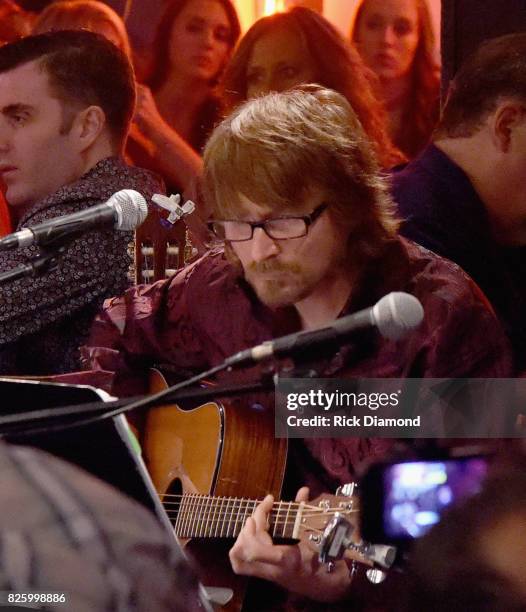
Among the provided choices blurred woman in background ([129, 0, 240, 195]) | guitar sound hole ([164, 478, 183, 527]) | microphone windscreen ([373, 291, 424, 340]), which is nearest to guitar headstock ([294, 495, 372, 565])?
guitar sound hole ([164, 478, 183, 527])

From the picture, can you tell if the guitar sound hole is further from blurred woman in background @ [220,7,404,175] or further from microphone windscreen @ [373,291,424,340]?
microphone windscreen @ [373,291,424,340]

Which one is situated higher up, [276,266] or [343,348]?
[276,266]

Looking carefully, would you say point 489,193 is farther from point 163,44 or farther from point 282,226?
point 163,44

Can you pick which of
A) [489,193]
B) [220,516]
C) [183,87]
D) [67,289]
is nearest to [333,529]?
[220,516]

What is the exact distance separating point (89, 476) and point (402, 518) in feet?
1.39

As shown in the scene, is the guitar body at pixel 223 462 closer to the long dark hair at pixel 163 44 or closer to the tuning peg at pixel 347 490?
the tuning peg at pixel 347 490

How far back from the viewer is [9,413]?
4.41ft

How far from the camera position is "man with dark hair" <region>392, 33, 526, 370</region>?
1779mm

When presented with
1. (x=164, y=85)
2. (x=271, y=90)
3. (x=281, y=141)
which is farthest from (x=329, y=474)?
(x=164, y=85)

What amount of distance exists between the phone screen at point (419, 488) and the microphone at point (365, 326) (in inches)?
12.5

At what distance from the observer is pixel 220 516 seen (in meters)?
1.74

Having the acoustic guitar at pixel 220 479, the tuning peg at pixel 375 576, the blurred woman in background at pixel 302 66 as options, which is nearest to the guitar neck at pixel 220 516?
the acoustic guitar at pixel 220 479

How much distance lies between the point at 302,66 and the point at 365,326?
3.26 feet

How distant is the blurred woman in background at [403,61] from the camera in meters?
1.89
